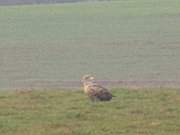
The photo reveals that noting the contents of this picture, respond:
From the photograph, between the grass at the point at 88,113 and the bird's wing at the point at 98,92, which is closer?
the grass at the point at 88,113

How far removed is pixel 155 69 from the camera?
18.0 metres

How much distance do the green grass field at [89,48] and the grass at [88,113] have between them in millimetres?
3776

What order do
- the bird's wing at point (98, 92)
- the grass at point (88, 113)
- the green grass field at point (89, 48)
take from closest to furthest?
the grass at point (88, 113)
the bird's wing at point (98, 92)
the green grass field at point (89, 48)

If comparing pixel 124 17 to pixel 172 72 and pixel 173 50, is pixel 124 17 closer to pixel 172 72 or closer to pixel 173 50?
pixel 173 50

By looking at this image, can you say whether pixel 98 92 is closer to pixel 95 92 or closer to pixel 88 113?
pixel 95 92

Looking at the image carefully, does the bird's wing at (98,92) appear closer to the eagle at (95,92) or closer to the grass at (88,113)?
the eagle at (95,92)

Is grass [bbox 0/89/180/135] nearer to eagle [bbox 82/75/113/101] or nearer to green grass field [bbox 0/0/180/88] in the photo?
eagle [bbox 82/75/113/101]

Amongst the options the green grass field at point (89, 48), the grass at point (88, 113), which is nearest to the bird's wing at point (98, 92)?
the grass at point (88, 113)

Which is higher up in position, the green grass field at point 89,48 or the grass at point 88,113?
the green grass field at point 89,48

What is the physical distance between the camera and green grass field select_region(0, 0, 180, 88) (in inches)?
687

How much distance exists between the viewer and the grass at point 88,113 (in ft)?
29.9

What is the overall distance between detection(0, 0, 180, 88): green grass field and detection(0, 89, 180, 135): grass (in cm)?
378

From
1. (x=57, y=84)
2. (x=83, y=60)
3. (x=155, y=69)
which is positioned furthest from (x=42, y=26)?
(x=57, y=84)

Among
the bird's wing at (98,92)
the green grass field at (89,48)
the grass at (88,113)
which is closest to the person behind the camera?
the grass at (88,113)
